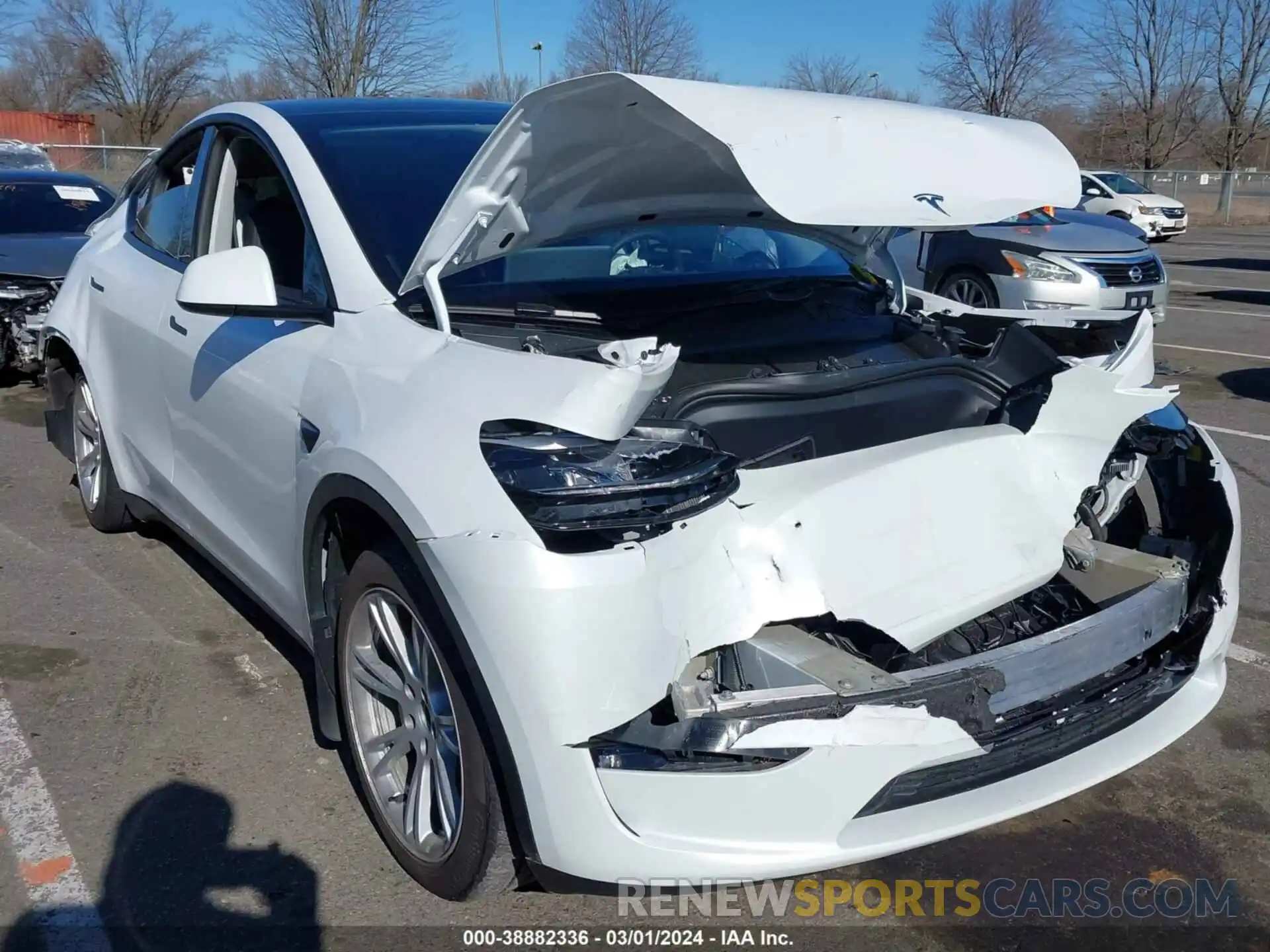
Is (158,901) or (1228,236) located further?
(1228,236)

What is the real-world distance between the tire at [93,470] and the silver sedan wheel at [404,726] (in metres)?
2.30

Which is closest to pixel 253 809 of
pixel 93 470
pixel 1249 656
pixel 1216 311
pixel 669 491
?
pixel 669 491

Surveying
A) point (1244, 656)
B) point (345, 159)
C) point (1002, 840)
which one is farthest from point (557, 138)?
point (1244, 656)

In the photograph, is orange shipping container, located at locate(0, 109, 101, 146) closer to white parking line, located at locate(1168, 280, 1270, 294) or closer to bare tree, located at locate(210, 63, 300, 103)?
bare tree, located at locate(210, 63, 300, 103)

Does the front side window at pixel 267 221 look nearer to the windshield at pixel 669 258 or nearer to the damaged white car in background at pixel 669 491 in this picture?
the damaged white car in background at pixel 669 491

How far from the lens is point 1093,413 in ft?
8.86

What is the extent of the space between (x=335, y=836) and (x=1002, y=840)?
66.5 inches

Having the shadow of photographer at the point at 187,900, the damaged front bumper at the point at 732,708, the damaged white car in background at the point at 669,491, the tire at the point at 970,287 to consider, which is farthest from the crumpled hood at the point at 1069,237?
the shadow of photographer at the point at 187,900

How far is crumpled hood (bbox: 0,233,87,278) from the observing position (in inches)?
309

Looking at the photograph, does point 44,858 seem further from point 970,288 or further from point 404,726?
point 970,288

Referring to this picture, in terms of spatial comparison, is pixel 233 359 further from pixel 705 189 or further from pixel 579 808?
pixel 579 808

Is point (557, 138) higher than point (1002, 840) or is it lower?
higher

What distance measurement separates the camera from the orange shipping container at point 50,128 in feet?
124

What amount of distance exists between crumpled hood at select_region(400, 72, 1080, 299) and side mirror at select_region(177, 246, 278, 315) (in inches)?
15.9
